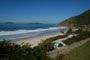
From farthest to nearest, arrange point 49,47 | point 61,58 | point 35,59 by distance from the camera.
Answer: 1. point 49,47
2. point 61,58
3. point 35,59

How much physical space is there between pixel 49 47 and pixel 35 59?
522cm

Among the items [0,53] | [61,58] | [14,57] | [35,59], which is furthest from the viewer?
[61,58]

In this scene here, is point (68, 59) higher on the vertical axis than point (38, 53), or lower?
lower

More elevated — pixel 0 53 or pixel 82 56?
pixel 0 53

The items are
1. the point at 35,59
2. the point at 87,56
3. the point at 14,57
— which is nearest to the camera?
the point at 14,57

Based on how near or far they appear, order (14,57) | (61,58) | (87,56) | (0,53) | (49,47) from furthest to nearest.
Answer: (49,47), (87,56), (61,58), (0,53), (14,57)

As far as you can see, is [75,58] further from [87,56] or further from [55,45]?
[55,45]

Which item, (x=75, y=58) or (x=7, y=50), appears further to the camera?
(x=75, y=58)

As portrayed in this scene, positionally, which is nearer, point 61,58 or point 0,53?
point 0,53

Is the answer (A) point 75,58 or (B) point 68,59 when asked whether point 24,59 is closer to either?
(B) point 68,59

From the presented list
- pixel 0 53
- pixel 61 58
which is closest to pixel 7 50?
pixel 0 53

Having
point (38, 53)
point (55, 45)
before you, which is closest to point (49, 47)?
point (55, 45)

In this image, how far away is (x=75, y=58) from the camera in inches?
234

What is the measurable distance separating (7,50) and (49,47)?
195 inches
